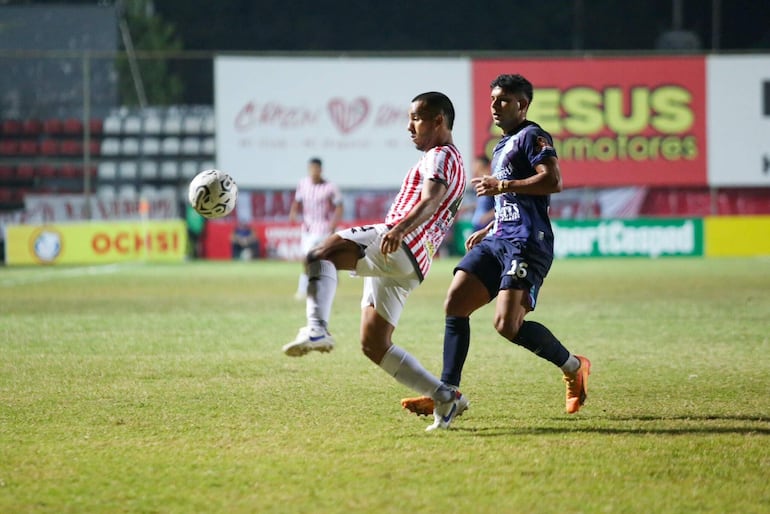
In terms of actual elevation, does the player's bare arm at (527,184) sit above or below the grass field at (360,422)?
above

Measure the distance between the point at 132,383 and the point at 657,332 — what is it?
5.79 m

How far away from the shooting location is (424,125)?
608 cm

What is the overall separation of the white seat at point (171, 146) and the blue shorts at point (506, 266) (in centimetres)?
3034

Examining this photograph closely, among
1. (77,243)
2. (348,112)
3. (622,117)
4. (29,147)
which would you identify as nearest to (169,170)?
(29,147)

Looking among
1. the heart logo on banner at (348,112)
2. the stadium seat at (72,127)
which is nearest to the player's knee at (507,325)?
the heart logo on banner at (348,112)

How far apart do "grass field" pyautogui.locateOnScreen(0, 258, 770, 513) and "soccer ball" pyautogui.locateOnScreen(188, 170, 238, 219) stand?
1.22 metres

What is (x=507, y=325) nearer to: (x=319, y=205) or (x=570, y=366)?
(x=570, y=366)

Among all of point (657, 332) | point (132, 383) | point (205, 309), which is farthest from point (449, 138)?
point (205, 309)

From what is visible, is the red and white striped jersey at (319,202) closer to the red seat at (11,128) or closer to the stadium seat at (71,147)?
the stadium seat at (71,147)

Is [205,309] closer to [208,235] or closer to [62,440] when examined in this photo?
[62,440]

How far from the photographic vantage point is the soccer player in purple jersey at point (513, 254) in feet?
20.3

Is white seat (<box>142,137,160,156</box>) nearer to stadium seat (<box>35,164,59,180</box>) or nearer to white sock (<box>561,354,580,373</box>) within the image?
stadium seat (<box>35,164,59,180</box>)

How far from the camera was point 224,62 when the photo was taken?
3238 cm

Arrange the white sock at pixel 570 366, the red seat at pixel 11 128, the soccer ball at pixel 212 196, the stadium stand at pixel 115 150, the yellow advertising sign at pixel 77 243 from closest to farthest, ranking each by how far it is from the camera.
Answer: the white sock at pixel 570 366
the soccer ball at pixel 212 196
the yellow advertising sign at pixel 77 243
the stadium stand at pixel 115 150
the red seat at pixel 11 128
